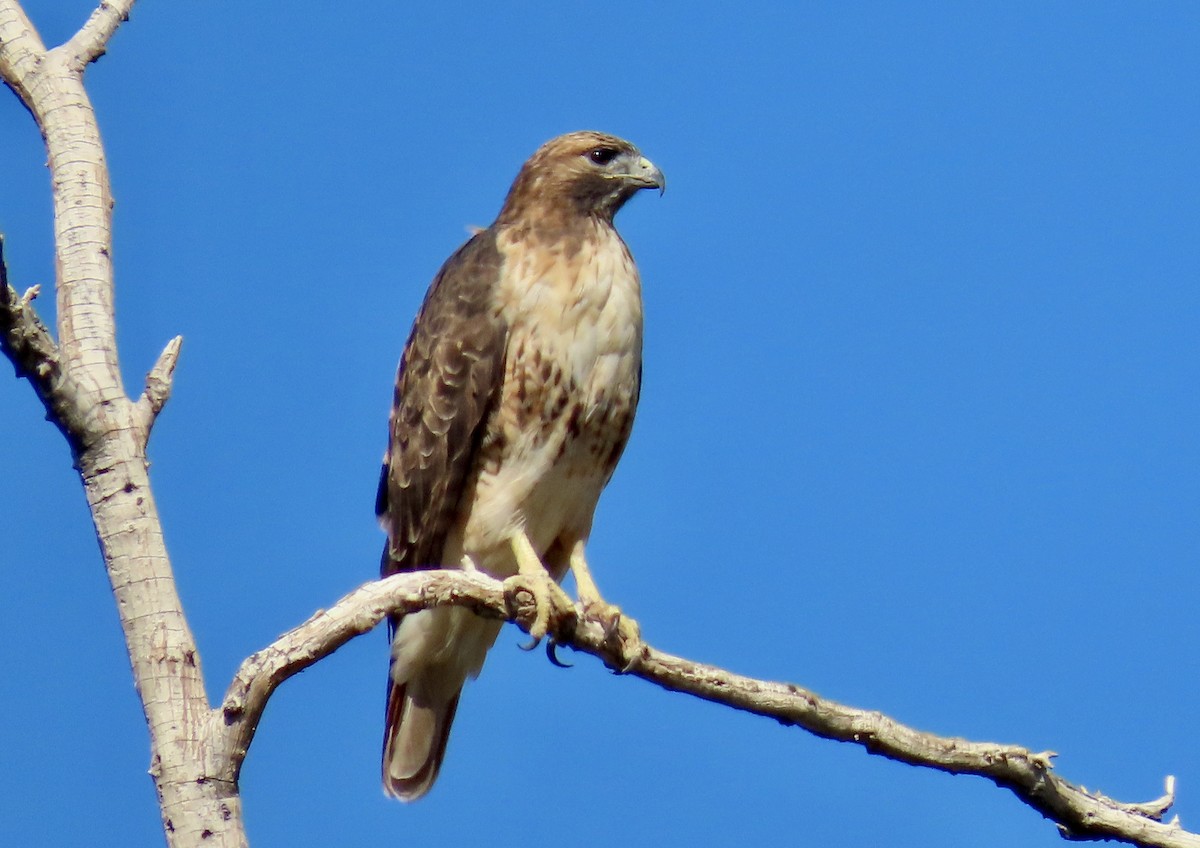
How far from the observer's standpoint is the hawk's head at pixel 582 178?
597 cm

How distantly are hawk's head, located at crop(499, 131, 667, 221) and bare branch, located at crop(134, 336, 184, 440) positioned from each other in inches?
77.6

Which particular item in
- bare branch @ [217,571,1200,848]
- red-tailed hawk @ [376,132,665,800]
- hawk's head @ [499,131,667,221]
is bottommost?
bare branch @ [217,571,1200,848]

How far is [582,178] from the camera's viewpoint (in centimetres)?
603

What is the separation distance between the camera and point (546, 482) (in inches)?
219

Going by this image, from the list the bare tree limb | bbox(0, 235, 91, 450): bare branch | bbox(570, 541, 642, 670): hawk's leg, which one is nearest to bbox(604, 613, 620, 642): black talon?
bbox(570, 541, 642, 670): hawk's leg

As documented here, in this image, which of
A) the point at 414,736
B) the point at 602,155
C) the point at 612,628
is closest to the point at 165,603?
the point at 612,628

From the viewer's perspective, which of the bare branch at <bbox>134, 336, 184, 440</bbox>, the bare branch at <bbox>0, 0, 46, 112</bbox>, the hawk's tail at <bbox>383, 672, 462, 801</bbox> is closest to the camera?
the bare branch at <bbox>134, 336, 184, 440</bbox>

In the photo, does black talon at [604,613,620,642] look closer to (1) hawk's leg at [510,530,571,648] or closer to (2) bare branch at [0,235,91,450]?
(1) hawk's leg at [510,530,571,648]

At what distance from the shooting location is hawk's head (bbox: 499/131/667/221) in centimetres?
597

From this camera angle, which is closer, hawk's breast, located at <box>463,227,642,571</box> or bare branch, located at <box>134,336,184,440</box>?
bare branch, located at <box>134,336,184,440</box>

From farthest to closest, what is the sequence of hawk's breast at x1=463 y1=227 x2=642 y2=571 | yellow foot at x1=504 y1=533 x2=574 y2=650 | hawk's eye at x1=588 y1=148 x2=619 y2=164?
hawk's eye at x1=588 y1=148 x2=619 y2=164 < hawk's breast at x1=463 y1=227 x2=642 y2=571 < yellow foot at x1=504 y1=533 x2=574 y2=650

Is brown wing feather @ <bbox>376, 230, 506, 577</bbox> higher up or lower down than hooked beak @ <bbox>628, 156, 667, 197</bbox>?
lower down

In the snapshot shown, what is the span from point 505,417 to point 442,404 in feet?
0.76

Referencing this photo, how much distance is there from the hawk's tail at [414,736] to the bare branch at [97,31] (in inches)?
98.5
